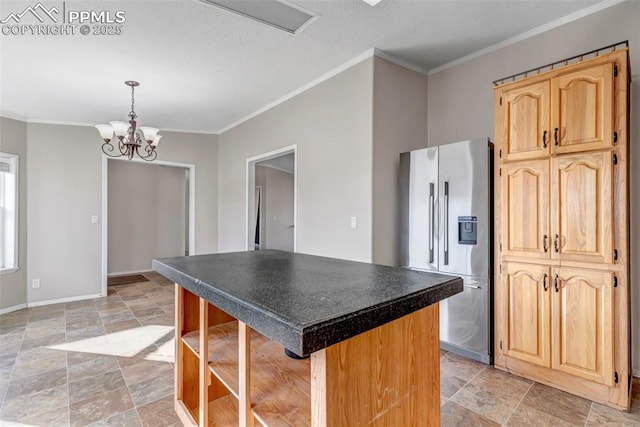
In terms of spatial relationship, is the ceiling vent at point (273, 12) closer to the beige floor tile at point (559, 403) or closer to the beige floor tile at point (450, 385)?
the beige floor tile at point (450, 385)

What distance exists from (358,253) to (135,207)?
545cm

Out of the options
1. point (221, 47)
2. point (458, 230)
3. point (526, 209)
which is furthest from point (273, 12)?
point (526, 209)

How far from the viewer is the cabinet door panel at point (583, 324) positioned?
2.03m

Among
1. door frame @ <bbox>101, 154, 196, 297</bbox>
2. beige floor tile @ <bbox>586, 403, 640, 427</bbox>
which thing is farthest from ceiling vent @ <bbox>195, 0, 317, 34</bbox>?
door frame @ <bbox>101, 154, 196, 297</bbox>

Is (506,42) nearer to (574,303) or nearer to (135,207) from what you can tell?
(574,303)

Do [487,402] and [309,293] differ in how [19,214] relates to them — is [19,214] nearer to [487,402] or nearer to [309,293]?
[309,293]

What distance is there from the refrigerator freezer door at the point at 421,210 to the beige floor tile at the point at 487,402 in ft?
3.32

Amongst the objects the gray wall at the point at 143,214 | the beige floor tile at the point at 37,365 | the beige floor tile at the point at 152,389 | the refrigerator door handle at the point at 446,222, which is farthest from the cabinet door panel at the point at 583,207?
the gray wall at the point at 143,214

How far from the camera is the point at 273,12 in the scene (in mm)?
2418

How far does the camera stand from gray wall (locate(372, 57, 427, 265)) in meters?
3.06

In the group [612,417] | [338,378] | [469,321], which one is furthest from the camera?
[469,321]

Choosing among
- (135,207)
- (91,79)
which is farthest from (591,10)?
(135,207)

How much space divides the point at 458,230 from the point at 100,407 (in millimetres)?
2947

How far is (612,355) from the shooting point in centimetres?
200
